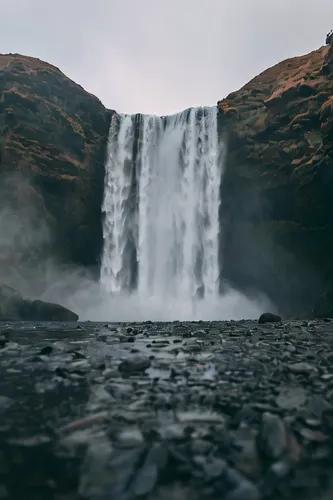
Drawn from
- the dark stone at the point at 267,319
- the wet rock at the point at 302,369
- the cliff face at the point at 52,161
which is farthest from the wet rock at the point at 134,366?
the cliff face at the point at 52,161

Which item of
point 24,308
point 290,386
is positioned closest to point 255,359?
point 290,386

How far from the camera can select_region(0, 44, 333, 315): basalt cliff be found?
35.8 m

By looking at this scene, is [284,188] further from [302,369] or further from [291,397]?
[291,397]

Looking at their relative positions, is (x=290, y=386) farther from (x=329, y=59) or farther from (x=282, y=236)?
(x=329, y=59)

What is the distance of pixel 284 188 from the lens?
122 feet

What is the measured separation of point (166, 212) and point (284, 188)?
11.8 m

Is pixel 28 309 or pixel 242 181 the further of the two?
pixel 242 181

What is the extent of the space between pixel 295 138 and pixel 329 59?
8.15 m

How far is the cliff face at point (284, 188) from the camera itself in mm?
34906

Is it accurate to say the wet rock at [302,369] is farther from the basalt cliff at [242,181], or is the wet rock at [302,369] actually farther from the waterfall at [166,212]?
the waterfall at [166,212]

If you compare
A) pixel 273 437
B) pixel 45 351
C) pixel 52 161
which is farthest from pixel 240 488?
pixel 52 161

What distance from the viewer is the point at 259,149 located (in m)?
38.7

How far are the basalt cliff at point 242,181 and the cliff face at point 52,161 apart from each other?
0.10 metres

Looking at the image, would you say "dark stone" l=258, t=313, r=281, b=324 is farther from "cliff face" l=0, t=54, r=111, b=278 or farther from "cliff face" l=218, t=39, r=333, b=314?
"cliff face" l=0, t=54, r=111, b=278
